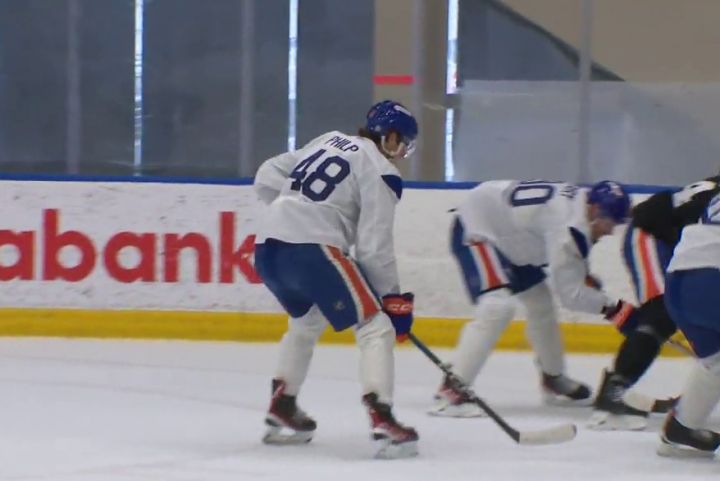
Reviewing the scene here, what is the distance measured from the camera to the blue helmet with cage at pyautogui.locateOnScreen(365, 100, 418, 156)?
366cm

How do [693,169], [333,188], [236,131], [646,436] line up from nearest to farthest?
[333,188]
[646,436]
[693,169]
[236,131]

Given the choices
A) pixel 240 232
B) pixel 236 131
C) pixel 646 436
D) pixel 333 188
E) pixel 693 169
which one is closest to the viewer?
pixel 333 188

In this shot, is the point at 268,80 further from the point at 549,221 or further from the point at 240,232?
the point at 549,221

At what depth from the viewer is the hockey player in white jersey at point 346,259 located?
A: 351 cm

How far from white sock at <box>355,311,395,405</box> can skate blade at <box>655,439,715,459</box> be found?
682mm

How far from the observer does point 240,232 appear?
587 cm

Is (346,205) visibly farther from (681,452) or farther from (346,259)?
(681,452)

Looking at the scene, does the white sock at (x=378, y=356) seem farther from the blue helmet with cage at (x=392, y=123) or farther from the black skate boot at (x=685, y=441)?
the black skate boot at (x=685, y=441)

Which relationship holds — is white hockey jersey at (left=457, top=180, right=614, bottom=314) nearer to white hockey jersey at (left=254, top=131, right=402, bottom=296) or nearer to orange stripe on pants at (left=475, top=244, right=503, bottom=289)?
orange stripe on pants at (left=475, top=244, right=503, bottom=289)

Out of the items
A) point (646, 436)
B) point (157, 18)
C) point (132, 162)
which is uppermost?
point (157, 18)

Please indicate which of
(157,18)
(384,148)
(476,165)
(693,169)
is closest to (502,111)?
(476,165)

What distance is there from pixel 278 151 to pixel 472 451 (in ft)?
12.8

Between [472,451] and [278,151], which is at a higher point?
[278,151]

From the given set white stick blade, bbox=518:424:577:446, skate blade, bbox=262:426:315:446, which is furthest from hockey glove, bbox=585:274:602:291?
skate blade, bbox=262:426:315:446
